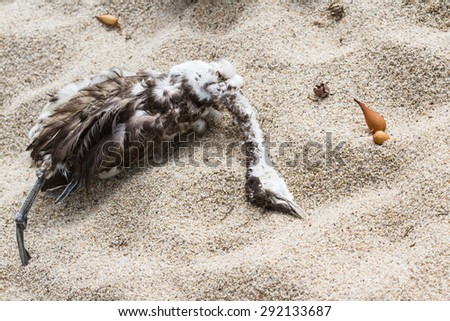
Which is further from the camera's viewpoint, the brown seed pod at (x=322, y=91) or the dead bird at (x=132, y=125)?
the brown seed pod at (x=322, y=91)

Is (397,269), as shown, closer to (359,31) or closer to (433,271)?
(433,271)

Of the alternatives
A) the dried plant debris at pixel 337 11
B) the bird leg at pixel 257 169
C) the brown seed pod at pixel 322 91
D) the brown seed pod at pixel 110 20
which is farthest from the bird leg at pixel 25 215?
the dried plant debris at pixel 337 11

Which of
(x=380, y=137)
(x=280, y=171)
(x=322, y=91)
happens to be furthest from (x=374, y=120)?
(x=280, y=171)

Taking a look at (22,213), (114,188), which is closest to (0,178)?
(22,213)

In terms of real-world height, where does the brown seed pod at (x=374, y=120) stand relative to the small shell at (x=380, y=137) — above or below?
above

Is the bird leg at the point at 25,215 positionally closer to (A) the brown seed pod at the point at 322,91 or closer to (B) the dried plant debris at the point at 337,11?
(A) the brown seed pod at the point at 322,91

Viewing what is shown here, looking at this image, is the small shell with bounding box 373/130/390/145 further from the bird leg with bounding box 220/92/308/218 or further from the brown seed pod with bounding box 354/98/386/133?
the bird leg with bounding box 220/92/308/218
